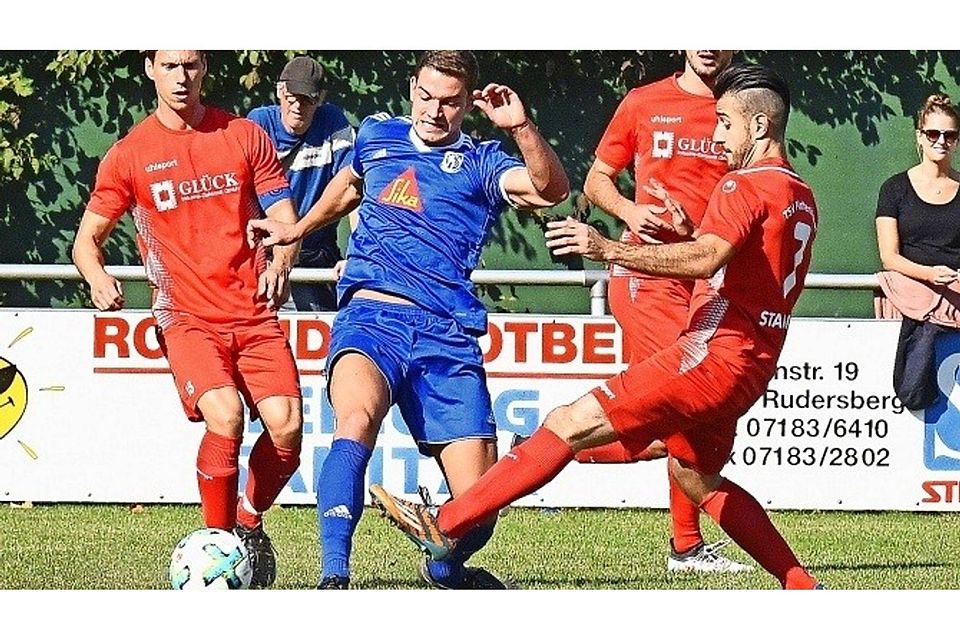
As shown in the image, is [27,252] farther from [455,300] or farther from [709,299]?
[709,299]

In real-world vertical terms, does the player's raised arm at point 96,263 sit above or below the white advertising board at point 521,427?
above

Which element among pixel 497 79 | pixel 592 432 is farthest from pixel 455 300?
pixel 497 79

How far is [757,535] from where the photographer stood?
7465 mm

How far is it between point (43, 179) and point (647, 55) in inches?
161

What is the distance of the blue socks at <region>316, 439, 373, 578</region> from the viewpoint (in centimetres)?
730

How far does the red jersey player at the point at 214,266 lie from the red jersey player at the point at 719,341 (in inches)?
45.0

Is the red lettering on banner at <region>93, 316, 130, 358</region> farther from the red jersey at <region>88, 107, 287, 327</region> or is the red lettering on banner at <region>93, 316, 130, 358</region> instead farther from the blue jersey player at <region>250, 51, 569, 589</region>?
the blue jersey player at <region>250, 51, 569, 589</region>

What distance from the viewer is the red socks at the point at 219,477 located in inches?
314

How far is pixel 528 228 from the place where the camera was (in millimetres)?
12008

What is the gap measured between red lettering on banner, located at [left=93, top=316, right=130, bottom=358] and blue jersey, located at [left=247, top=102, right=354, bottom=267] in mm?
1340

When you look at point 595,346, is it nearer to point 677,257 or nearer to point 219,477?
point 219,477

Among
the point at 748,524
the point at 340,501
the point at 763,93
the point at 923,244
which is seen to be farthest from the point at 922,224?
the point at 340,501

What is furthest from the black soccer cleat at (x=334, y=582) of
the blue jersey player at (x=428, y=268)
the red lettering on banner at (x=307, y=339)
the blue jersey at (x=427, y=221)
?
the red lettering on banner at (x=307, y=339)

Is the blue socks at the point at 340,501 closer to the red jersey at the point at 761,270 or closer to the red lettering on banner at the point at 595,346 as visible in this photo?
the red jersey at the point at 761,270
